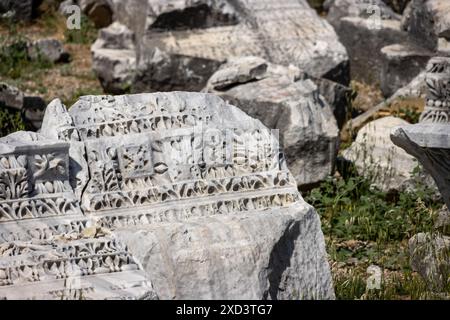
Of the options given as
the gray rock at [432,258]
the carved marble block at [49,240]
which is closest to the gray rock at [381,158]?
the gray rock at [432,258]

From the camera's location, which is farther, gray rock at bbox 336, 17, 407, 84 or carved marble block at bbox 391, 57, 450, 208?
gray rock at bbox 336, 17, 407, 84

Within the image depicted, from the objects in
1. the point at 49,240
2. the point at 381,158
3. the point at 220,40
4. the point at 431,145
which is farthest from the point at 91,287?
the point at 220,40

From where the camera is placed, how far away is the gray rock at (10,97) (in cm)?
913

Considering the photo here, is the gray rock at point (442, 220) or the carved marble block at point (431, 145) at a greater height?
the carved marble block at point (431, 145)

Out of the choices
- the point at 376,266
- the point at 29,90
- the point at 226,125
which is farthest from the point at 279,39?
the point at 226,125

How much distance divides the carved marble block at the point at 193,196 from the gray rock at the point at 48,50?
5.65m

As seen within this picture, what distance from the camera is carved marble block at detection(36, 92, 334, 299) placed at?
5406 millimetres

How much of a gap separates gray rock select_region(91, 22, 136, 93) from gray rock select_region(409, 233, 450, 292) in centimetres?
422

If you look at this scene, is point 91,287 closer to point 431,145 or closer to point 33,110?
point 431,145

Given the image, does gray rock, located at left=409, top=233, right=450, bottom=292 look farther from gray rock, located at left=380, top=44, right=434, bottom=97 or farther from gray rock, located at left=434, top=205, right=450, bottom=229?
gray rock, located at left=380, top=44, right=434, bottom=97

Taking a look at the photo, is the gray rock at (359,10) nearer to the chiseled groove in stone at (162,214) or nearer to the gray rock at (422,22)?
the gray rock at (422,22)

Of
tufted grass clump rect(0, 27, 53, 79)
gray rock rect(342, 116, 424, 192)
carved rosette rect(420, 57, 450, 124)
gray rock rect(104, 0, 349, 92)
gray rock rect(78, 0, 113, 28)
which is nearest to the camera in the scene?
gray rock rect(342, 116, 424, 192)

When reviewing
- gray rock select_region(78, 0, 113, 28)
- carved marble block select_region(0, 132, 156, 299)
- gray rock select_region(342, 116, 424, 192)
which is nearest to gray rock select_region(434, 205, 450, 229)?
gray rock select_region(342, 116, 424, 192)

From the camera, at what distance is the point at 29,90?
418 inches
